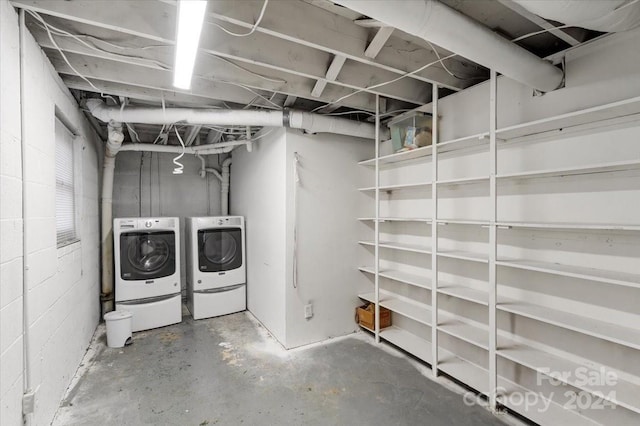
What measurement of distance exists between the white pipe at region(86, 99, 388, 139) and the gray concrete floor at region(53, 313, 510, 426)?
2301 mm

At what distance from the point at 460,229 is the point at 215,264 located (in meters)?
3.08

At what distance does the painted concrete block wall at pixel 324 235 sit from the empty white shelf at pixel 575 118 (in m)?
1.63

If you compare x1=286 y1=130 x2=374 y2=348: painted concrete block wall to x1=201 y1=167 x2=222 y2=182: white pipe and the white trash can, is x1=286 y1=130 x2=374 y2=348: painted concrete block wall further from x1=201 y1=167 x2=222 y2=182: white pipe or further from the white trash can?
x1=201 y1=167 x2=222 y2=182: white pipe

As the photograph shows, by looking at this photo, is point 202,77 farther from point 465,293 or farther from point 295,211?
point 465,293

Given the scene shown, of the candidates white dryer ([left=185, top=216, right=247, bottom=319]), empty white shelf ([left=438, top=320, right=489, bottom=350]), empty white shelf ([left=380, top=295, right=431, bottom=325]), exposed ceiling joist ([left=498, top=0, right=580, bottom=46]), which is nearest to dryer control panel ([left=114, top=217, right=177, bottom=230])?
white dryer ([left=185, top=216, right=247, bottom=319])

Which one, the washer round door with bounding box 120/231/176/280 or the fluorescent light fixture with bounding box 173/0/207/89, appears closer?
the fluorescent light fixture with bounding box 173/0/207/89

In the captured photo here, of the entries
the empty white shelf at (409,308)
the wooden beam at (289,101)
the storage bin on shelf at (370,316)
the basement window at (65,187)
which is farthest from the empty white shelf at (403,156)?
the basement window at (65,187)

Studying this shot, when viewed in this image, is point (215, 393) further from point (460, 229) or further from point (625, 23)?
point (625, 23)

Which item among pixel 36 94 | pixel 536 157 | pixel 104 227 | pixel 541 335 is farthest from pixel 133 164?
pixel 541 335

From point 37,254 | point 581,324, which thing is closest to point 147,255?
point 37,254

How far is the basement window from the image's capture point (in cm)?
248

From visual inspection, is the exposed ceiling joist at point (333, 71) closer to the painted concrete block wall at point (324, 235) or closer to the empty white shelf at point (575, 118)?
the painted concrete block wall at point (324, 235)

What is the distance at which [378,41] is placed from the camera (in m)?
1.94

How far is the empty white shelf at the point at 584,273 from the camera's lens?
1.56m
